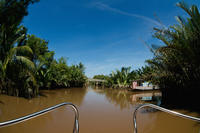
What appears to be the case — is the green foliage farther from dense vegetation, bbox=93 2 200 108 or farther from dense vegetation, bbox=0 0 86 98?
dense vegetation, bbox=0 0 86 98

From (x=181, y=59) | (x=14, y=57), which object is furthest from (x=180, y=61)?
(x=14, y=57)

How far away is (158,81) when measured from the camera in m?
5.49

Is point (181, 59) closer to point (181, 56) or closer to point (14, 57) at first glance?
point (181, 56)

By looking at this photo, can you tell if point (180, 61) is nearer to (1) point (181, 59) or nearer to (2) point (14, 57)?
(1) point (181, 59)

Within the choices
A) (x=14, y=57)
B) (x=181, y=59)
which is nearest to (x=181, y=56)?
(x=181, y=59)

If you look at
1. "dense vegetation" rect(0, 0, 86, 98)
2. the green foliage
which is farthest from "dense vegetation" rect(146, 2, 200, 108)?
"dense vegetation" rect(0, 0, 86, 98)

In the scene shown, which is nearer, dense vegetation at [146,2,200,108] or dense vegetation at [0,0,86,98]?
dense vegetation at [146,2,200,108]

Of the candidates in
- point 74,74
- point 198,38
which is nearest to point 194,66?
point 198,38

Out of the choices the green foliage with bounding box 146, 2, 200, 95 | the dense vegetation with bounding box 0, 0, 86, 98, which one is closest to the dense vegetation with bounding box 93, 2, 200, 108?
the green foliage with bounding box 146, 2, 200, 95

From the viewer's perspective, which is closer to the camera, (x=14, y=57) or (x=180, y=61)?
(x=180, y=61)

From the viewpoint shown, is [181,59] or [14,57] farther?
[14,57]

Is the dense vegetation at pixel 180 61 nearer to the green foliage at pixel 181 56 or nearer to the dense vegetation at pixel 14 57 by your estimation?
the green foliage at pixel 181 56

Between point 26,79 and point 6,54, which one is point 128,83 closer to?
point 26,79

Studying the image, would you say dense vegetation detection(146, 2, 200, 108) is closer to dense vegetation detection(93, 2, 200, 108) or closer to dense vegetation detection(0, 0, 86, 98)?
dense vegetation detection(93, 2, 200, 108)
